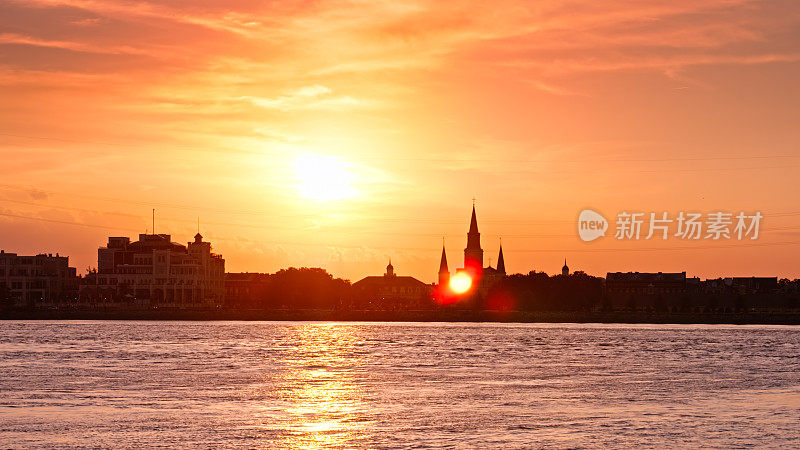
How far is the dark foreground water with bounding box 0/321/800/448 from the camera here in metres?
38.9

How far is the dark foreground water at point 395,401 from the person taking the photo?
128 feet

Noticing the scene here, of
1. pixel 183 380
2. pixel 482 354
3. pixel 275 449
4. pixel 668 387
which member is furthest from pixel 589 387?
→ pixel 482 354

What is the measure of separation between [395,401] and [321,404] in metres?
3.90

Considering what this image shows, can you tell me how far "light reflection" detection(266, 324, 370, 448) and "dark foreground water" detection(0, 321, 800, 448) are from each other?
118mm

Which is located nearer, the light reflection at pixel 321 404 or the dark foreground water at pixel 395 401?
the light reflection at pixel 321 404

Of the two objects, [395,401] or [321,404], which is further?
[395,401]

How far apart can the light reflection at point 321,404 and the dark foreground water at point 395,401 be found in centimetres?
12

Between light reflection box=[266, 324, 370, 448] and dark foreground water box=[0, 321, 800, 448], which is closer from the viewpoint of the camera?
light reflection box=[266, 324, 370, 448]

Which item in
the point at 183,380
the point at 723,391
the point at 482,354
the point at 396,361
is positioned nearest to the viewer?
the point at 723,391

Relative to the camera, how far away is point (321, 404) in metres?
50.4

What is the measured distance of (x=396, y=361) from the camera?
A: 86.4 meters

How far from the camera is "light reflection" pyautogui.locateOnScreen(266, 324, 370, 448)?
3866 centimetres

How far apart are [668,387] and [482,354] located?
128 feet

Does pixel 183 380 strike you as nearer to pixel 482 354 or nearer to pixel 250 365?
pixel 250 365
